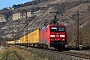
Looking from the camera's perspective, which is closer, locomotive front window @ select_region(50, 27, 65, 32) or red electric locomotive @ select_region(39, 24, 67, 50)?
red electric locomotive @ select_region(39, 24, 67, 50)

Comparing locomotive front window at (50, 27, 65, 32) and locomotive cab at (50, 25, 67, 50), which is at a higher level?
locomotive front window at (50, 27, 65, 32)

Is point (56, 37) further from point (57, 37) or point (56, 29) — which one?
point (56, 29)

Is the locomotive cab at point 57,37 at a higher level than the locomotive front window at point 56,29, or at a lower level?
lower

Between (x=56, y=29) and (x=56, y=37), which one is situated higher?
(x=56, y=29)

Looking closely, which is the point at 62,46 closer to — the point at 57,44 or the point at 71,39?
the point at 57,44

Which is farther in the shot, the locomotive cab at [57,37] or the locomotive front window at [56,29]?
the locomotive front window at [56,29]

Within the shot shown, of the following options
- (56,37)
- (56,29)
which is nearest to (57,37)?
(56,37)

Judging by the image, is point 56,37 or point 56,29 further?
point 56,29

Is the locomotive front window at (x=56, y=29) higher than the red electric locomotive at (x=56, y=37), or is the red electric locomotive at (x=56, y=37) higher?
the locomotive front window at (x=56, y=29)

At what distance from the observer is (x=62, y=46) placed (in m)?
43.5

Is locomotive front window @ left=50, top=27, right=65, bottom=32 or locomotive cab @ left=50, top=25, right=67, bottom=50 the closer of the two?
locomotive cab @ left=50, top=25, right=67, bottom=50

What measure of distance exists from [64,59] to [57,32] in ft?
52.6

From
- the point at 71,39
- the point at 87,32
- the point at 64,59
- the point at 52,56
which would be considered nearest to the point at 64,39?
the point at 52,56

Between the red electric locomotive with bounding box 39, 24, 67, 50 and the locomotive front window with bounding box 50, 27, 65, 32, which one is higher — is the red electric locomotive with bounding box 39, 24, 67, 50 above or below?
below
